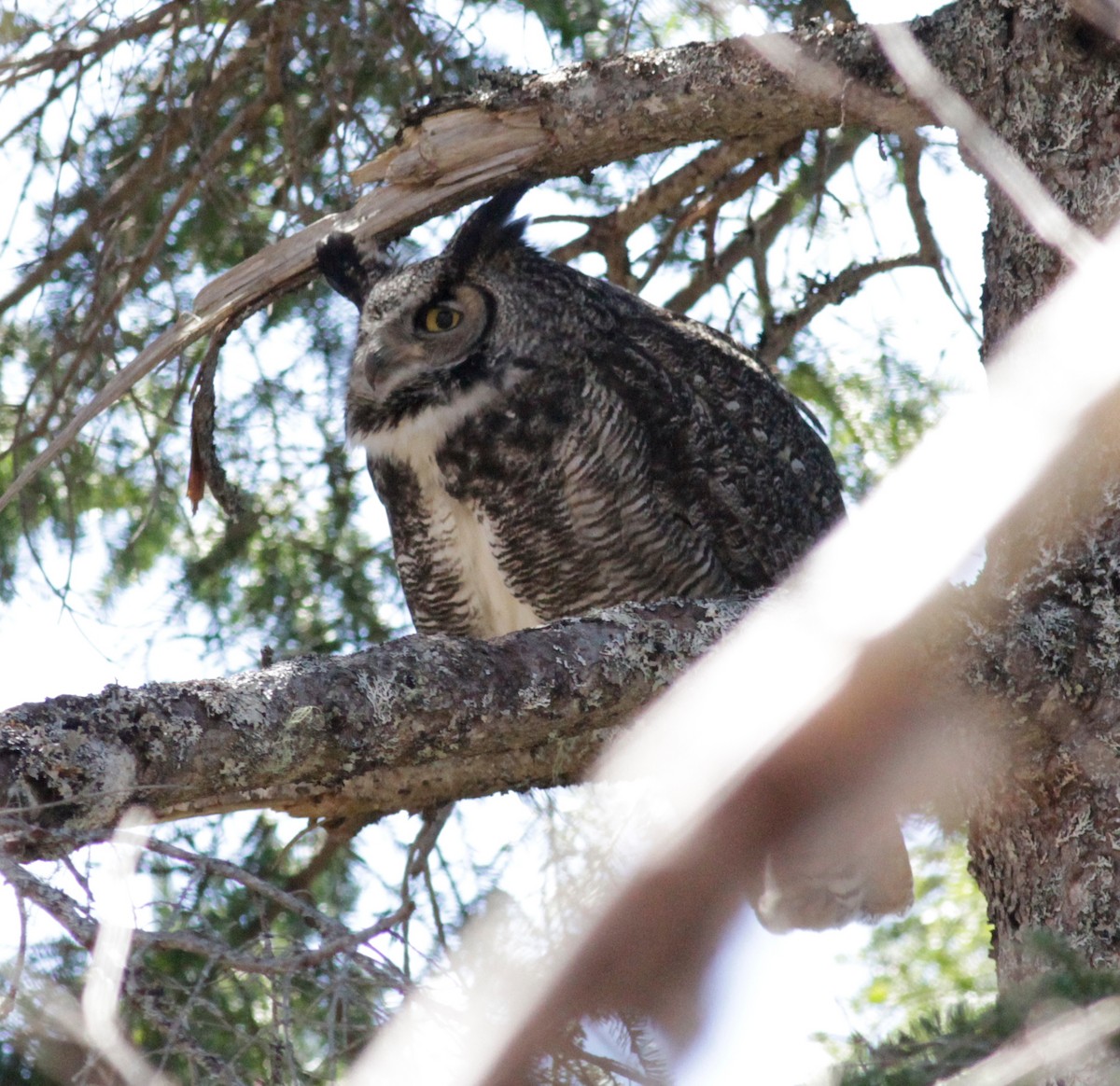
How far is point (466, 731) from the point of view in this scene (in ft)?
6.11

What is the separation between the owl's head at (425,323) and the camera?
10.1ft

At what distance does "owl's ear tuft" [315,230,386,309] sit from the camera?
294cm

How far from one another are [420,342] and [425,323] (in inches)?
2.2

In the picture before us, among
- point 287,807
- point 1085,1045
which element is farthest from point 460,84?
point 1085,1045

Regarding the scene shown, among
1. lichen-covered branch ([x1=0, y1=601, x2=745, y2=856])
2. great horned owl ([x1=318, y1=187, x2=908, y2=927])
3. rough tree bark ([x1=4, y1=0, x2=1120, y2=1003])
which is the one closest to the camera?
lichen-covered branch ([x1=0, y1=601, x2=745, y2=856])

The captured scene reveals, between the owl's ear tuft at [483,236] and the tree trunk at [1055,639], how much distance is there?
47.4 inches

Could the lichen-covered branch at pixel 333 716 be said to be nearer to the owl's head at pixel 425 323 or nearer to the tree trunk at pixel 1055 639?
the tree trunk at pixel 1055 639

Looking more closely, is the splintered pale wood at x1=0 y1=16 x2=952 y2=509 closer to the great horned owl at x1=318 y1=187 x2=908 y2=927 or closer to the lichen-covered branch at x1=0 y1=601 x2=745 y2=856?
the great horned owl at x1=318 y1=187 x2=908 y2=927

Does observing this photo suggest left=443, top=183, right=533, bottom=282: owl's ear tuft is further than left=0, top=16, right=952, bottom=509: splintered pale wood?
Yes

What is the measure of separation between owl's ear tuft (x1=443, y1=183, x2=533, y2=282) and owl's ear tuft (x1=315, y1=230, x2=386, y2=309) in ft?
0.61

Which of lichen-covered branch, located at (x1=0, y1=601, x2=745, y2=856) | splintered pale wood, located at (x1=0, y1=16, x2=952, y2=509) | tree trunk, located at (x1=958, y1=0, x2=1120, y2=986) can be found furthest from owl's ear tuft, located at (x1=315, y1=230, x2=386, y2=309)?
tree trunk, located at (x1=958, y1=0, x2=1120, y2=986)

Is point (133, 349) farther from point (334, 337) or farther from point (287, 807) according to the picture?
point (287, 807)

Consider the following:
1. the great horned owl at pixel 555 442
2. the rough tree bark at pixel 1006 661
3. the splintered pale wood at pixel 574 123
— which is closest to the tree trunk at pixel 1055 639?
the rough tree bark at pixel 1006 661

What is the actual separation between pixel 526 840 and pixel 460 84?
68.9 inches
